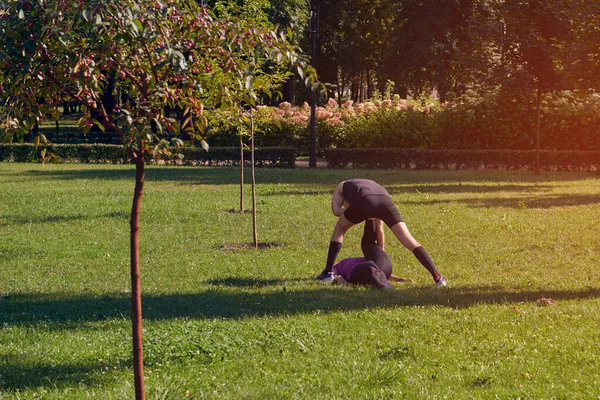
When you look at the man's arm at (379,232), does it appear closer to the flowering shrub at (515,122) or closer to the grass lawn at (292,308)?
the grass lawn at (292,308)

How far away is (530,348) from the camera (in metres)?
6.77

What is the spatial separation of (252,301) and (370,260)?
183 centimetres

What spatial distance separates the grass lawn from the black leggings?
0.37 m

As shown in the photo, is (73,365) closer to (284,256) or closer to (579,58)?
(284,256)

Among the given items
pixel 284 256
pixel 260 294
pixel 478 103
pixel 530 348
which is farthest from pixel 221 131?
pixel 530 348

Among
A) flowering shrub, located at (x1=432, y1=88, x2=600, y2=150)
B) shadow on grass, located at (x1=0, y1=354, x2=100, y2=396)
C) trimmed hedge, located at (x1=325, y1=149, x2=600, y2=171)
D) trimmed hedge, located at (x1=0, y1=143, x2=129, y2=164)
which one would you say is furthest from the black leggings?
trimmed hedge, located at (x1=0, y1=143, x2=129, y2=164)

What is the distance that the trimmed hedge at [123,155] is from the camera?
1356 inches

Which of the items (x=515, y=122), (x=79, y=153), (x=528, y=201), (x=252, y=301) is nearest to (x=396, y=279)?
(x=252, y=301)

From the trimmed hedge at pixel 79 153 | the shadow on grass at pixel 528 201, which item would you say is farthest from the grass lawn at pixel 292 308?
the trimmed hedge at pixel 79 153

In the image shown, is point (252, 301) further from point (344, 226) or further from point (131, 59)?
point (131, 59)

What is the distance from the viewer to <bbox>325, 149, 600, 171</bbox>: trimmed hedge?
31375 millimetres

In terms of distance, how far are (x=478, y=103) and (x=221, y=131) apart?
38.3ft

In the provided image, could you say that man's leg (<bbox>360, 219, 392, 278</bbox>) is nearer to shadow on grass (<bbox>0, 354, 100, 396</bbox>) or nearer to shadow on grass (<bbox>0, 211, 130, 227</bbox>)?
shadow on grass (<bbox>0, 354, 100, 396</bbox>)

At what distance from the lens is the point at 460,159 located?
32844mm
